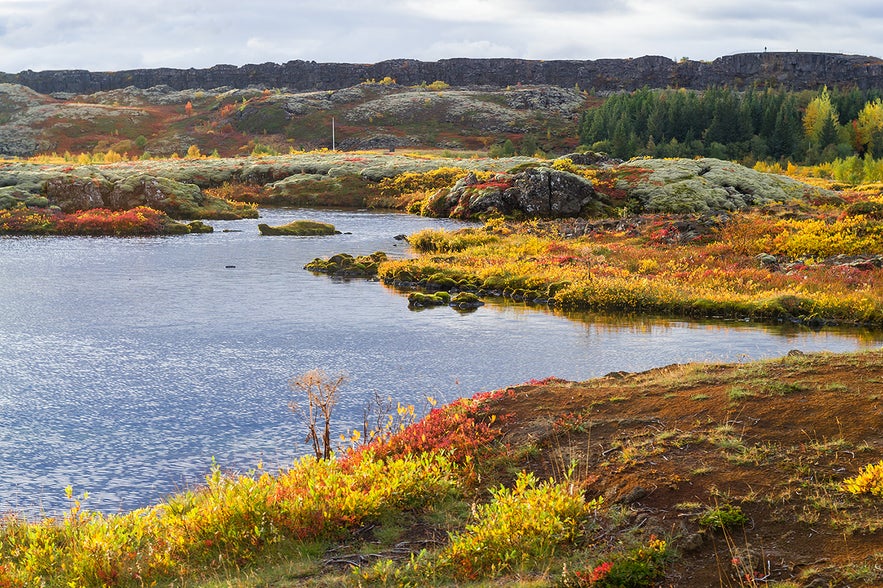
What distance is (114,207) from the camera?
72.8 meters

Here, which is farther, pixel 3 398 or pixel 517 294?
pixel 517 294

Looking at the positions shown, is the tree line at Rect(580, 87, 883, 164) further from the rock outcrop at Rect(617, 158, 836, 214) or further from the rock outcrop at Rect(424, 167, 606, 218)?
the rock outcrop at Rect(424, 167, 606, 218)

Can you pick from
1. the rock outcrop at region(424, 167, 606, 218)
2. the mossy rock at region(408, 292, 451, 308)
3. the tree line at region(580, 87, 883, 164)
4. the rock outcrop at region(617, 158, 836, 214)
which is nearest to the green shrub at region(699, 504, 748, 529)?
the mossy rock at region(408, 292, 451, 308)

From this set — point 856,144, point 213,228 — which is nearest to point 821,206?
point 213,228

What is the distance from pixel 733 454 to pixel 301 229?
52967 mm

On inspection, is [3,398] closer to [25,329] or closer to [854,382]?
[25,329]

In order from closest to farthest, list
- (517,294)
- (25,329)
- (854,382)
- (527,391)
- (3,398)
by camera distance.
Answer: (854,382) → (527,391) → (3,398) → (25,329) → (517,294)

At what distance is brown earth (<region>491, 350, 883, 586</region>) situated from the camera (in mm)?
9625

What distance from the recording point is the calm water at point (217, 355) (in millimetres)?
17438

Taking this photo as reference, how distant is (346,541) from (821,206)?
227 ft

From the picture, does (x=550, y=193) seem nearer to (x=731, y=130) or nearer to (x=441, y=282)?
(x=441, y=282)

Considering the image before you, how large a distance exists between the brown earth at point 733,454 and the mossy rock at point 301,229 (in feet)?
151

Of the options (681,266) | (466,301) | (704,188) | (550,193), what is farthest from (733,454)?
(704,188)

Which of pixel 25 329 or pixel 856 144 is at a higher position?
pixel 856 144
